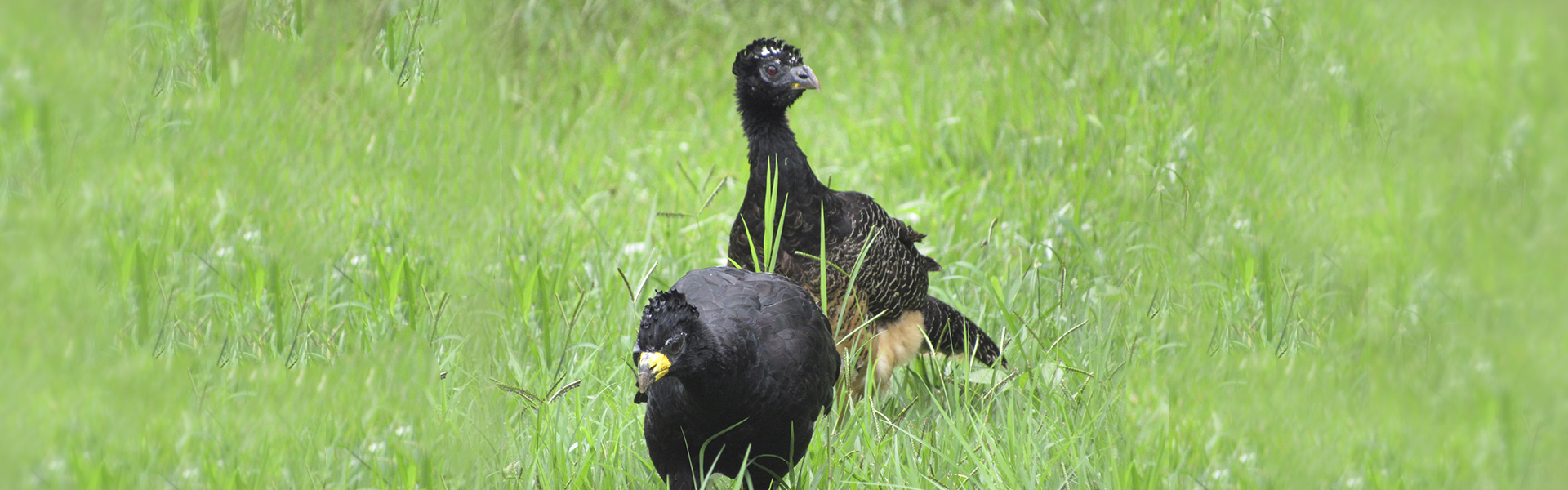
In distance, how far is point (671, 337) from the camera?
2.92 meters

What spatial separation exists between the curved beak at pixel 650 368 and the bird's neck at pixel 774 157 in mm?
1582

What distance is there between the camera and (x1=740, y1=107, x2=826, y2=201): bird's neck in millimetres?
4414

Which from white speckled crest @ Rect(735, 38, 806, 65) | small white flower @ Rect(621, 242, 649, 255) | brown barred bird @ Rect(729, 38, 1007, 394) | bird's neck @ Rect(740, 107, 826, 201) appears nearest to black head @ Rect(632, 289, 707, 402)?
brown barred bird @ Rect(729, 38, 1007, 394)

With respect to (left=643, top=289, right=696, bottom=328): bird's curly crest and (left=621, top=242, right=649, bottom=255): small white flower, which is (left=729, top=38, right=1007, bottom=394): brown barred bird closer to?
(left=621, top=242, right=649, bottom=255): small white flower

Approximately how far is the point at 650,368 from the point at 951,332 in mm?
2378

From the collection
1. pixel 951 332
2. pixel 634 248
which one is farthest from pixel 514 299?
pixel 951 332

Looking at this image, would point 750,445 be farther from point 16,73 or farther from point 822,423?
point 16,73

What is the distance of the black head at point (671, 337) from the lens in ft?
9.53

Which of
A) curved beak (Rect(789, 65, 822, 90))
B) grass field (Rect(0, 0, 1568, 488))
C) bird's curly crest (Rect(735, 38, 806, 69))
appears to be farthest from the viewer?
bird's curly crest (Rect(735, 38, 806, 69))

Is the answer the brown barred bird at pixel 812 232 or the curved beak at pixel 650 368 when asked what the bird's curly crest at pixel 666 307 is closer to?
the curved beak at pixel 650 368

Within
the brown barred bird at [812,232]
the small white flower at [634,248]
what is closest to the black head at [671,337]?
the brown barred bird at [812,232]

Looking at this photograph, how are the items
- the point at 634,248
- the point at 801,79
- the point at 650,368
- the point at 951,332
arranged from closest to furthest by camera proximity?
the point at 650,368
the point at 801,79
the point at 951,332
the point at 634,248

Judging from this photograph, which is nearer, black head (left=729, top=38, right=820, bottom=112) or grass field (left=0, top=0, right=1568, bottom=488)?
grass field (left=0, top=0, right=1568, bottom=488)

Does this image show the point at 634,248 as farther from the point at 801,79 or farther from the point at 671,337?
the point at 671,337
